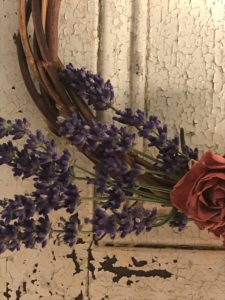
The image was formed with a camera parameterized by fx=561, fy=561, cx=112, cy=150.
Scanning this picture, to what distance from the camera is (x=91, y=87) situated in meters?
0.59

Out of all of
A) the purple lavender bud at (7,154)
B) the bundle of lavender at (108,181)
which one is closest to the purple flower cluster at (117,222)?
the bundle of lavender at (108,181)

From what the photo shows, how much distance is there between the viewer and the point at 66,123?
0.54 meters

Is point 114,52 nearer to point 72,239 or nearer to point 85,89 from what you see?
point 85,89

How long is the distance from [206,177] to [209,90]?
0.58 ft

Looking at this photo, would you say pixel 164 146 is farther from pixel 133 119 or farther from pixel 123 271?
pixel 123 271

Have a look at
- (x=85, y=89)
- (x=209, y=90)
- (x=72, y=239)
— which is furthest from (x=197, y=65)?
(x=72, y=239)

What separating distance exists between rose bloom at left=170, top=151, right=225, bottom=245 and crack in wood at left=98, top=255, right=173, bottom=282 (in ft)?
0.51

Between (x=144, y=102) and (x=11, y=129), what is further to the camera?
(x=144, y=102)

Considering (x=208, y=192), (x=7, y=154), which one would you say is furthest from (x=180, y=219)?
(x=7, y=154)

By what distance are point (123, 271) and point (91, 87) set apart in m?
0.23

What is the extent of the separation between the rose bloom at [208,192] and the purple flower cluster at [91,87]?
13 cm

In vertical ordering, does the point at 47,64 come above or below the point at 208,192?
above

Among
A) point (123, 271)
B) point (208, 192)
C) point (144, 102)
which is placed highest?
point (144, 102)

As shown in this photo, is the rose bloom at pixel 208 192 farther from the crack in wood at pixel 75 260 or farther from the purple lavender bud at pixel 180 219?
the crack in wood at pixel 75 260
